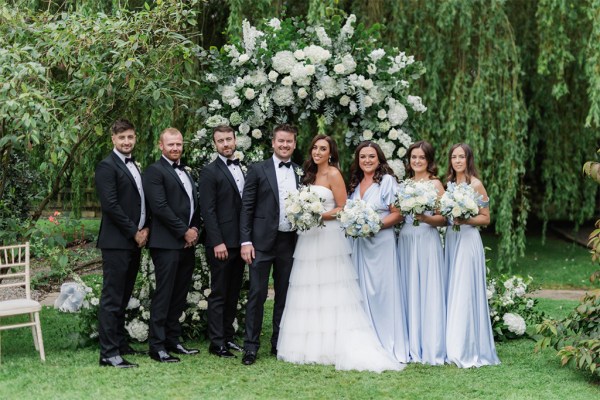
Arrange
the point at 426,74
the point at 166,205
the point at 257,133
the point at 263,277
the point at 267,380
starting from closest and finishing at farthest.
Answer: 1. the point at 267,380
2. the point at 166,205
3. the point at 263,277
4. the point at 257,133
5. the point at 426,74

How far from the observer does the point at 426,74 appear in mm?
10797

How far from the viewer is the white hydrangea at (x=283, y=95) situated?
7262 millimetres

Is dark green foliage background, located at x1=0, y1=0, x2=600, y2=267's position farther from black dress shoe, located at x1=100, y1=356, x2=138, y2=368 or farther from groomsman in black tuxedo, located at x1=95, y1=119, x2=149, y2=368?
black dress shoe, located at x1=100, y1=356, x2=138, y2=368

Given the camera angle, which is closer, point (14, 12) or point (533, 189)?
point (14, 12)

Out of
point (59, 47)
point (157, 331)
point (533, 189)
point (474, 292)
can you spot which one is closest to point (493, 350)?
point (474, 292)

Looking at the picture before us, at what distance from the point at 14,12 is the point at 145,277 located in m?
2.58

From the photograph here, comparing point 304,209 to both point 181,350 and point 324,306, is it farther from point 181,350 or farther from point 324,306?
point 181,350

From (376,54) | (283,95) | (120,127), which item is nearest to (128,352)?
(120,127)

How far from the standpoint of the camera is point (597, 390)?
574 cm

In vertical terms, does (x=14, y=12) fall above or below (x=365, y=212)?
above

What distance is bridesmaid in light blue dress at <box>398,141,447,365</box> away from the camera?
6512mm

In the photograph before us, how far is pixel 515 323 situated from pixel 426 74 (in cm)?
439

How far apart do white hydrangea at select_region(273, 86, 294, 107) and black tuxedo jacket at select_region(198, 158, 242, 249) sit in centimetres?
100

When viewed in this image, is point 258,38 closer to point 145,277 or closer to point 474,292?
point 145,277
